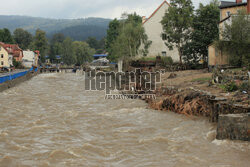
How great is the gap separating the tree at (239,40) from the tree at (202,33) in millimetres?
9877

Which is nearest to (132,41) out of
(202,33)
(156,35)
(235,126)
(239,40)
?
(156,35)

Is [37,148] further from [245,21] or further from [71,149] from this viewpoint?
[245,21]

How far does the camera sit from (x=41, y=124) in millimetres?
14172

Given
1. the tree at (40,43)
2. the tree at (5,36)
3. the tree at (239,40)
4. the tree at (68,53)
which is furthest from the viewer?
the tree at (68,53)

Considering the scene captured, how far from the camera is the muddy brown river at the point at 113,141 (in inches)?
364

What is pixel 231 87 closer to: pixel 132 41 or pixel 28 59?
pixel 132 41

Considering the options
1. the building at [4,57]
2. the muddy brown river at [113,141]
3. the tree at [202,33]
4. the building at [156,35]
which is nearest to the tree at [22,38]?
the building at [4,57]

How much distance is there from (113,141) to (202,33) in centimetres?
2921

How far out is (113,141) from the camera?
1135 centimetres

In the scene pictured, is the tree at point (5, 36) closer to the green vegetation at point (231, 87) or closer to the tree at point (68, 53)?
the tree at point (68, 53)

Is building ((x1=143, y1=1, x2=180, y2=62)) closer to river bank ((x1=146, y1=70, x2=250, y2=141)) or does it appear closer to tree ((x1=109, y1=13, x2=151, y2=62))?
tree ((x1=109, y1=13, x2=151, y2=62))

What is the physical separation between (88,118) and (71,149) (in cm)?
544

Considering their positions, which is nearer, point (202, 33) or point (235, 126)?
point (235, 126)

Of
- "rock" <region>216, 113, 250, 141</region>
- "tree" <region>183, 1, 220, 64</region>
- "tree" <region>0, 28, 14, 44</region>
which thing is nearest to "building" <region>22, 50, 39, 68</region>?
"tree" <region>0, 28, 14, 44</region>
